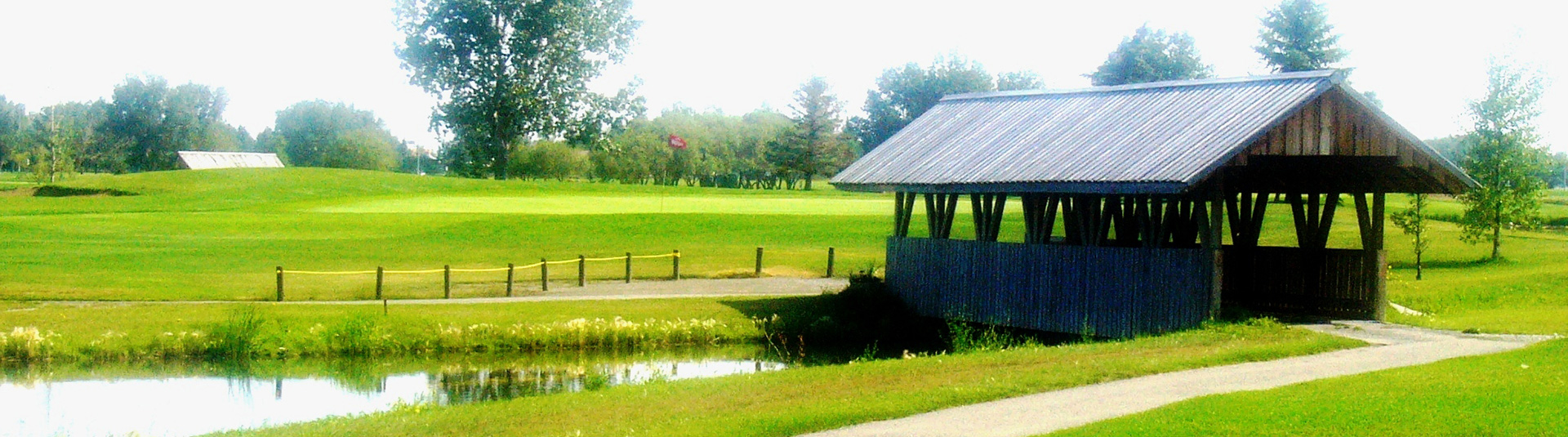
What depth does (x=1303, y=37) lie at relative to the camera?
66188 millimetres

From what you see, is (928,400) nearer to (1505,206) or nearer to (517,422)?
(517,422)

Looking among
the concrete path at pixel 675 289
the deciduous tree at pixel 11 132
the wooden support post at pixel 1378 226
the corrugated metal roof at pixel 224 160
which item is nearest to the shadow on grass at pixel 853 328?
the concrete path at pixel 675 289

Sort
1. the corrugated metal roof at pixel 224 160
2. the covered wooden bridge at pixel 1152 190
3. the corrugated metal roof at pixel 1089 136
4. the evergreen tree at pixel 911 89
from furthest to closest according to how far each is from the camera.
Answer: the corrugated metal roof at pixel 224 160
the evergreen tree at pixel 911 89
the covered wooden bridge at pixel 1152 190
the corrugated metal roof at pixel 1089 136

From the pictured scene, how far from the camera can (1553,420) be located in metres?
11.0

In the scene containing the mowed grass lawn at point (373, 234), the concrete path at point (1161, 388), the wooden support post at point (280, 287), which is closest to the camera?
the concrete path at point (1161, 388)

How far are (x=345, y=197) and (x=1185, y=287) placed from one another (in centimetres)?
4646

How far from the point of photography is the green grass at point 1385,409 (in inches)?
434

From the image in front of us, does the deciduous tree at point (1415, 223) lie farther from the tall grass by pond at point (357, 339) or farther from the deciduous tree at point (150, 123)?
the deciduous tree at point (150, 123)

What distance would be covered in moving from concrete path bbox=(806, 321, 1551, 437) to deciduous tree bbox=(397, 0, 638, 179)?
53323 millimetres

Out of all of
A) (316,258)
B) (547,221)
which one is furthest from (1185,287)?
(547,221)

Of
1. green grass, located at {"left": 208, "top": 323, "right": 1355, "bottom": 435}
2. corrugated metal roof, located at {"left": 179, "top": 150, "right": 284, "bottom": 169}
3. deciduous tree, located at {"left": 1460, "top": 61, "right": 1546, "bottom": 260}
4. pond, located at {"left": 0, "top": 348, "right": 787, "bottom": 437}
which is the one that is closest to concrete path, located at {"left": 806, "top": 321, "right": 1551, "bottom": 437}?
green grass, located at {"left": 208, "top": 323, "right": 1355, "bottom": 435}

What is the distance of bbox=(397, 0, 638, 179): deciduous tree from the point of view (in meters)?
67.8

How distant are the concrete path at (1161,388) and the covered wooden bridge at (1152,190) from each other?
3.20 metres

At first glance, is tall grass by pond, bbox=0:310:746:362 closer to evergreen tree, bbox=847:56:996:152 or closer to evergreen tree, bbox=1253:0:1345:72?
evergreen tree, bbox=1253:0:1345:72
